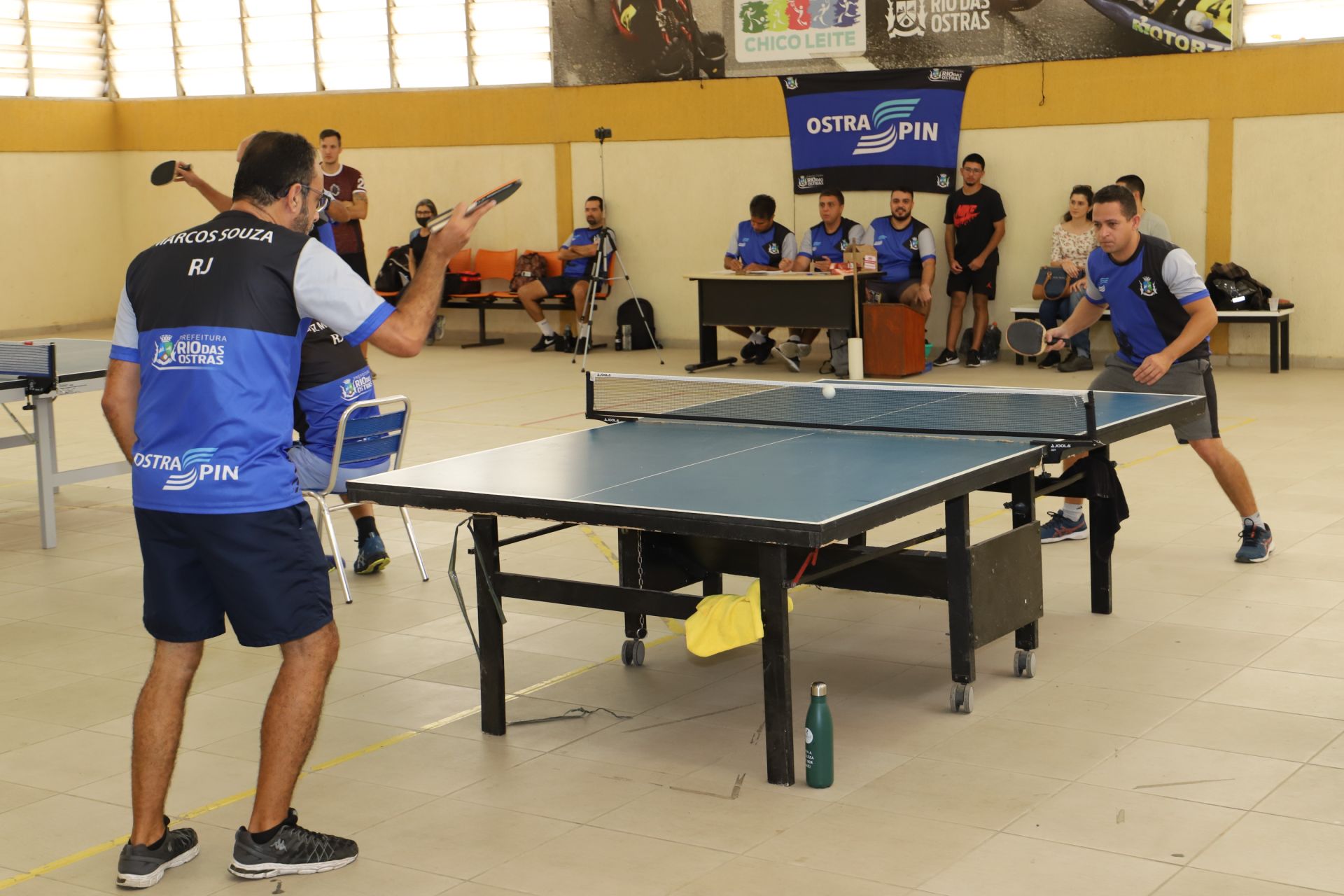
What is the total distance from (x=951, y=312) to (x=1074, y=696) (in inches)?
358

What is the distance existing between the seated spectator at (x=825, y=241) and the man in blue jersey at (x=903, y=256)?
199 mm

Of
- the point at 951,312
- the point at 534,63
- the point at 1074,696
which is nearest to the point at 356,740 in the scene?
the point at 1074,696

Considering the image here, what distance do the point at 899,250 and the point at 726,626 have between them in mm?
9441

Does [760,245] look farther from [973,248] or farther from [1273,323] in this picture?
[1273,323]

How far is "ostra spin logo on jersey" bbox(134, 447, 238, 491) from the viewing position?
11.5ft

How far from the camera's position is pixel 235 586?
11.6ft

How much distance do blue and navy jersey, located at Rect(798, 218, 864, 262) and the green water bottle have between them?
938 centimetres

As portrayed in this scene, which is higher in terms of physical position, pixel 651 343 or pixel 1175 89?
pixel 1175 89

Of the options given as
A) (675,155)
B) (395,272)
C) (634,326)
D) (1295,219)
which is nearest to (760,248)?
(675,155)

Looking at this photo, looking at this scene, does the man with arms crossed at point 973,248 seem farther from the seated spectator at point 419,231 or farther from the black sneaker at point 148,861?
the black sneaker at point 148,861

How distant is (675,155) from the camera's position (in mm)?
15305

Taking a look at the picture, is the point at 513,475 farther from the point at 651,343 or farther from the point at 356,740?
the point at 651,343

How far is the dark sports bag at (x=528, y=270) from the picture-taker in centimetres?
1568

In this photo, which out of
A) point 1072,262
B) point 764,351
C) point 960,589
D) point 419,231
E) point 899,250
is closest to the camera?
point 960,589
